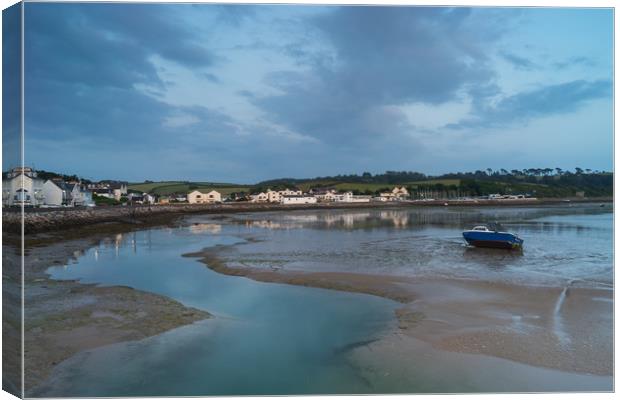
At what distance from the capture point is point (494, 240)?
61.3ft

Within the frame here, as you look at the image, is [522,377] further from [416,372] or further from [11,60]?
[11,60]

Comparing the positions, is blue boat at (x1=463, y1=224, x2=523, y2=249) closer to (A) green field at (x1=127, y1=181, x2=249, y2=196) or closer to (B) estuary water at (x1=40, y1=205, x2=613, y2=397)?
(B) estuary water at (x1=40, y1=205, x2=613, y2=397)

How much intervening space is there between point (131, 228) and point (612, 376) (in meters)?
30.1

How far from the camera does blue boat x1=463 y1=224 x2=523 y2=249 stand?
18391 mm


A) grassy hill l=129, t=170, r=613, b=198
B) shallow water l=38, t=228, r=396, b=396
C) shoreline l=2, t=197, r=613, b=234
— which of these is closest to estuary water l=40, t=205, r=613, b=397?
shallow water l=38, t=228, r=396, b=396

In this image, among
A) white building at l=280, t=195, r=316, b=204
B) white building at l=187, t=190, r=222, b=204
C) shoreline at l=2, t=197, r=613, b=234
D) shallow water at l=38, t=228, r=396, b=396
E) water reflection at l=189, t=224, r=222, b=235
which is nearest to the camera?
shallow water at l=38, t=228, r=396, b=396

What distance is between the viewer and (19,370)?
4773mm

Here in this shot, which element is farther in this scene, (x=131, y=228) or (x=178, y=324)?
(x=131, y=228)

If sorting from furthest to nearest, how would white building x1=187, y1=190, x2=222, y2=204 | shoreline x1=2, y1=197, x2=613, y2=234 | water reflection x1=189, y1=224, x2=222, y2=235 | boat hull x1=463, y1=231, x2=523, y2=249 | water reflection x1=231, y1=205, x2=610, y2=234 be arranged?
white building x1=187, y1=190, x2=222, y2=204 → water reflection x1=231, y1=205, x2=610, y2=234 → water reflection x1=189, y1=224, x2=222, y2=235 → boat hull x1=463, y1=231, x2=523, y2=249 → shoreline x1=2, y1=197, x2=613, y2=234

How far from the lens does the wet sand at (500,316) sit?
625 cm

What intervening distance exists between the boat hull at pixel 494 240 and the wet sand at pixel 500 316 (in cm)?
741

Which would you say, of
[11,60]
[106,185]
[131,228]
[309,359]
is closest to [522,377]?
[309,359]

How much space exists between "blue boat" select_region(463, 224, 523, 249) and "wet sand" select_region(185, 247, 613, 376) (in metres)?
7.42

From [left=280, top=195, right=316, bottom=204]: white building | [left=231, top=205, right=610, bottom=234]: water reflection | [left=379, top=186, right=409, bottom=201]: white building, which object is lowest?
[left=231, top=205, right=610, bottom=234]: water reflection
